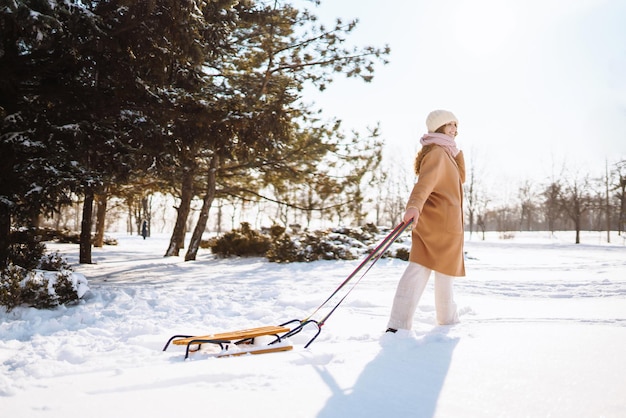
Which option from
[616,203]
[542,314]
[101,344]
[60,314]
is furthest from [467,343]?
[616,203]

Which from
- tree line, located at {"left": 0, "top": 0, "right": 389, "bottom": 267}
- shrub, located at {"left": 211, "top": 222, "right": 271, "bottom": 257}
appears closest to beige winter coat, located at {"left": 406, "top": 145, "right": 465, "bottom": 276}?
tree line, located at {"left": 0, "top": 0, "right": 389, "bottom": 267}

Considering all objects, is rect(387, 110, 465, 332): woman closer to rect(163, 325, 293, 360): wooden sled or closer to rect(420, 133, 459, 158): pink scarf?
rect(420, 133, 459, 158): pink scarf

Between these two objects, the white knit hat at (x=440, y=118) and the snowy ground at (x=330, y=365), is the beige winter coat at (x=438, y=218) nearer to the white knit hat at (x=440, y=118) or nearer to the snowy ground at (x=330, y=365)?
the white knit hat at (x=440, y=118)

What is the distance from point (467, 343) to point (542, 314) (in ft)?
5.72

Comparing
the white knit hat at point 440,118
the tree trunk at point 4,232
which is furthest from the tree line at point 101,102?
the white knit hat at point 440,118

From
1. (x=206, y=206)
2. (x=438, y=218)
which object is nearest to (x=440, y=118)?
(x=438, y=218)

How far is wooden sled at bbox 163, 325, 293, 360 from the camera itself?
2.70m

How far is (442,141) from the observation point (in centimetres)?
332

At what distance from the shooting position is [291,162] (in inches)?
477

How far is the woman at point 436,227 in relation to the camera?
3.16 metres

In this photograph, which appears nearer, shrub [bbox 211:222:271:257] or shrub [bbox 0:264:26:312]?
shrub [bbox 0:264:26:312]

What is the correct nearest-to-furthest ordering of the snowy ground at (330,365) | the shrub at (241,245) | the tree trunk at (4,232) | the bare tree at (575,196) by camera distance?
the snowy ground at (330,365)
the tree trunk at (4,232)
the shrub at (241,245)
the bare tree at (575,196)

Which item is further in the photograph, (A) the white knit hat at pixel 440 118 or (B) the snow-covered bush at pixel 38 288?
(B) the snow-covered bush at pixel 38 288

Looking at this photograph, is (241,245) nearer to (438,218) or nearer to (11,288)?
(11,288)
